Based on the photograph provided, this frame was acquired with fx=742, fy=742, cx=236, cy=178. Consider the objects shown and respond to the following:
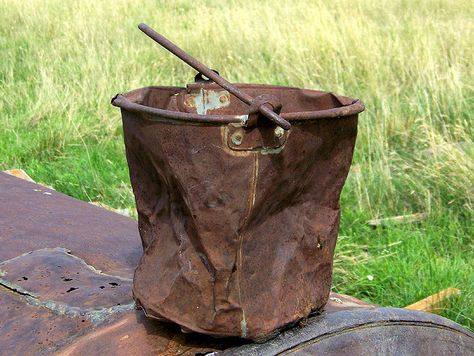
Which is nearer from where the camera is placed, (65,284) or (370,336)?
(370,336)

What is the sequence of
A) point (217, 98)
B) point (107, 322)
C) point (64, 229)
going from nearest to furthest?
1. point (107, 322)
2. point (217, 98)
3. point (64, 229)

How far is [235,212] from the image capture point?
1.16m

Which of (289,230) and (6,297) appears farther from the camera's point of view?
(6,297)

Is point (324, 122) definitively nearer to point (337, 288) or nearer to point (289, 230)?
point (289, 230)

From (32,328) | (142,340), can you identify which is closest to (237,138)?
(142,340)

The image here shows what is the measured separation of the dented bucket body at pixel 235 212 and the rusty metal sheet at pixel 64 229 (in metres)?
0.47

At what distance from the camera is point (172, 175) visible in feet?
3.89

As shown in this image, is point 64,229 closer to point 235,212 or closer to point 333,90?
point 235,212

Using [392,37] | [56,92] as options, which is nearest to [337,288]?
[56,92]

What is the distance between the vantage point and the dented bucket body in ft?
3.72

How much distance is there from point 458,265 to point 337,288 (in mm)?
526

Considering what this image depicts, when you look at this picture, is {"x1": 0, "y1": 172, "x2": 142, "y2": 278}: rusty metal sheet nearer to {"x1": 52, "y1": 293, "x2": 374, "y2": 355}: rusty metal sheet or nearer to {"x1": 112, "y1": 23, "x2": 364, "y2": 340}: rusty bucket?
{"x1": 52, "y1": 293, "x2": 374, "y2": 355}: rusty metal sheet

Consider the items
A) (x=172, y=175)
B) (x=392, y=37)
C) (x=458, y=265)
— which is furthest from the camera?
(x=392, y=37)

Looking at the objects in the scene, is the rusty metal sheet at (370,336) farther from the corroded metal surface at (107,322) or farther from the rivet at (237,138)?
the rivet at (237,138)
